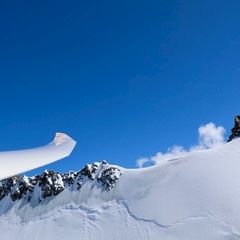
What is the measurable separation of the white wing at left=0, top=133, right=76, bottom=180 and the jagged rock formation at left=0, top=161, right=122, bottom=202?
132 metres

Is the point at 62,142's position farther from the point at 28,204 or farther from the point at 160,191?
the point at 28,204

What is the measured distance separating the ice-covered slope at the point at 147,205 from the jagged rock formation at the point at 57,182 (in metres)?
0.55

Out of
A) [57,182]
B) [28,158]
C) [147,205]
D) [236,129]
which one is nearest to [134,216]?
[147,205]

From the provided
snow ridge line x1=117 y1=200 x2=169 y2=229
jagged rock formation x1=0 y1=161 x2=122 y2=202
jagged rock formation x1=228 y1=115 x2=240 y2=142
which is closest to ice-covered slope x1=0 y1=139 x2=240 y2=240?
snow ridge line x1=117 y1=200 x2=169 y2=229

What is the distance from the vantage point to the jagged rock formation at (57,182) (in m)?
145

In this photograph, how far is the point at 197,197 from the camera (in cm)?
11131

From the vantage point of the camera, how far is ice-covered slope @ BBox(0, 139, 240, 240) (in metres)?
101

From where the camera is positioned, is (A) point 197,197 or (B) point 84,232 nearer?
(A) point 197,197

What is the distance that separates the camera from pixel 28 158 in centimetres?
800

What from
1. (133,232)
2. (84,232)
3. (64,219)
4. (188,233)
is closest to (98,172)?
(64,219)

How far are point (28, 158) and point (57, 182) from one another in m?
158

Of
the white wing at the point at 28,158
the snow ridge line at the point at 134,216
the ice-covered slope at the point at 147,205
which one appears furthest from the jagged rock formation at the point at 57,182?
the white wing at the point at 28,158

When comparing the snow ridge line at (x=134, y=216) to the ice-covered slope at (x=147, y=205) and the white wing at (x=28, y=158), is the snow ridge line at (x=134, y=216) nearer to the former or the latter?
the ice-covered slope at (x=147, y=205)

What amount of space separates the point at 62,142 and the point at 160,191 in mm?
110427
